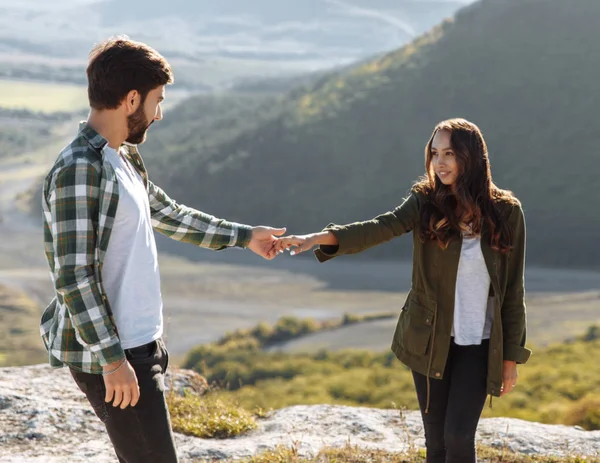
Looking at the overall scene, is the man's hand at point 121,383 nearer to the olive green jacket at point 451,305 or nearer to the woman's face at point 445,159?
the olive green jacket at point 451,305

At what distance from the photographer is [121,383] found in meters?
2.44

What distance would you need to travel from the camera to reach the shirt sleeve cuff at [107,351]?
7.88 feet

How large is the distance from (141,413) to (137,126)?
93 centimetres

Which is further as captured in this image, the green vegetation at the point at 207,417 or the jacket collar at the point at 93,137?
the green vegetation at the point at 207,417

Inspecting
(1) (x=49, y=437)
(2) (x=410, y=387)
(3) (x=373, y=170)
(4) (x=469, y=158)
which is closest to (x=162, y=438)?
(4) (x=469, y=158)

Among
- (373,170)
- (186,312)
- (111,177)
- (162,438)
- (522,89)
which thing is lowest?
(186,312)

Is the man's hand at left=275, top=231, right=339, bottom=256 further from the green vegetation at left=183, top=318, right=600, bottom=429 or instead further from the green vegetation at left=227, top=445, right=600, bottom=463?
the green vegetation at left=183, top=318, right=600, bottom=429

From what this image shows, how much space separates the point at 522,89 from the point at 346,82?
2423cm

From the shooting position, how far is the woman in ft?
10.7

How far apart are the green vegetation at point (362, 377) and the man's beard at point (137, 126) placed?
18.5 m

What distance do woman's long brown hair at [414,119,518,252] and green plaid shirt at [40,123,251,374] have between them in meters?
1.44

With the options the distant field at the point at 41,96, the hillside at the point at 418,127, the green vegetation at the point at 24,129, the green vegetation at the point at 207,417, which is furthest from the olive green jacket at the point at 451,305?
the distant field at the point at 41,96

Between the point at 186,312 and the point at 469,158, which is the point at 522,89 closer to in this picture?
the point at 186,312

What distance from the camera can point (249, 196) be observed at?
9319cm
